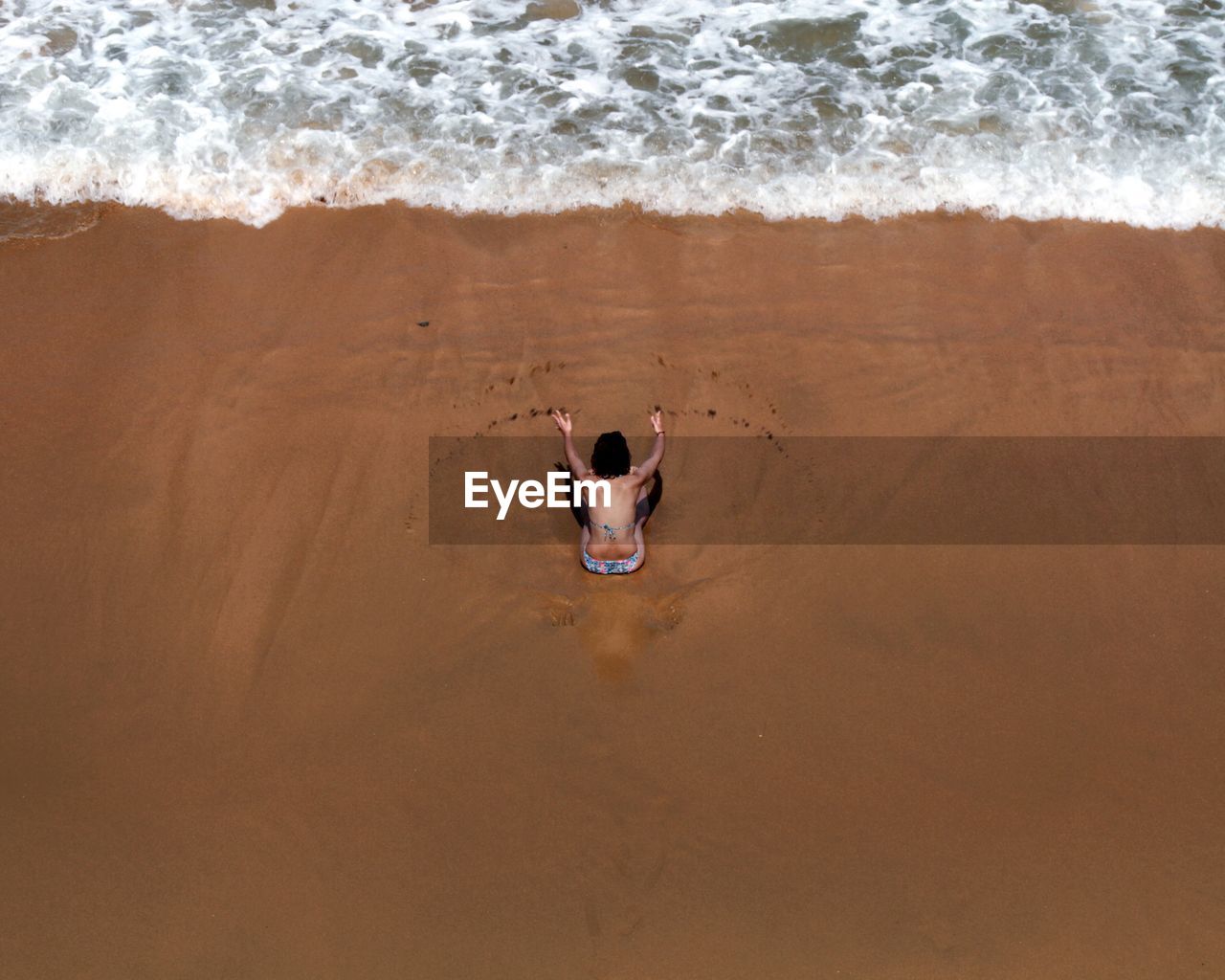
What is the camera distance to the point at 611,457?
4.07 meters

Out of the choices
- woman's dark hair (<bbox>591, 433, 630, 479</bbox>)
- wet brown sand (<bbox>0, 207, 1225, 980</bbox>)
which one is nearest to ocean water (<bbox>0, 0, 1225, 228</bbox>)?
wet brown sand (<bbox>0, 207, 1225, 980</bbox>)

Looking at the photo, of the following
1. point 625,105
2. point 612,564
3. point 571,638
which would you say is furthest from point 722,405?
point 625,105

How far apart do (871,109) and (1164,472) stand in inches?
110

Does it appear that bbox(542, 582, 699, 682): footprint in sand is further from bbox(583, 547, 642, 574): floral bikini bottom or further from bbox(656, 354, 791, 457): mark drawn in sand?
bbox(656, 354, 791, 457): mark drawn in sand

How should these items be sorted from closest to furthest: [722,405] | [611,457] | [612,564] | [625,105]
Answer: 1. [611,457]
2. [612,564]
3. [722,405]
4. [625,105]

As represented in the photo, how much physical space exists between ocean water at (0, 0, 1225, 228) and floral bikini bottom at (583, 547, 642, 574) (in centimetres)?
220

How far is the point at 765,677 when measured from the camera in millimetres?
4039

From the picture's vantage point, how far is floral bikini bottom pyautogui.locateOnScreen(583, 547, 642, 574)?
4.20 m

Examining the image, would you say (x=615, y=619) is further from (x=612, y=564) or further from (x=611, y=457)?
(x=611, y=457)

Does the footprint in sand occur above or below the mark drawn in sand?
below

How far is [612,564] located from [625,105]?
3.15m

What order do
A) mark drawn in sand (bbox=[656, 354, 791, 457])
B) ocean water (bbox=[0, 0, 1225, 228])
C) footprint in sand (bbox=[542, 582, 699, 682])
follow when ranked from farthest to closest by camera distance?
ocean water (bbox=[0, 0, 1225, 228]) < mark drawn in sand (bbox=[656, 354, 791, 457]) < footprint in sand (bbox=[542, 582, 699, 682])

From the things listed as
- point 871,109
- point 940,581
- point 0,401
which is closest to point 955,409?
point 940,581

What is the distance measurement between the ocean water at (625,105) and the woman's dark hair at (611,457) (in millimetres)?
1889
